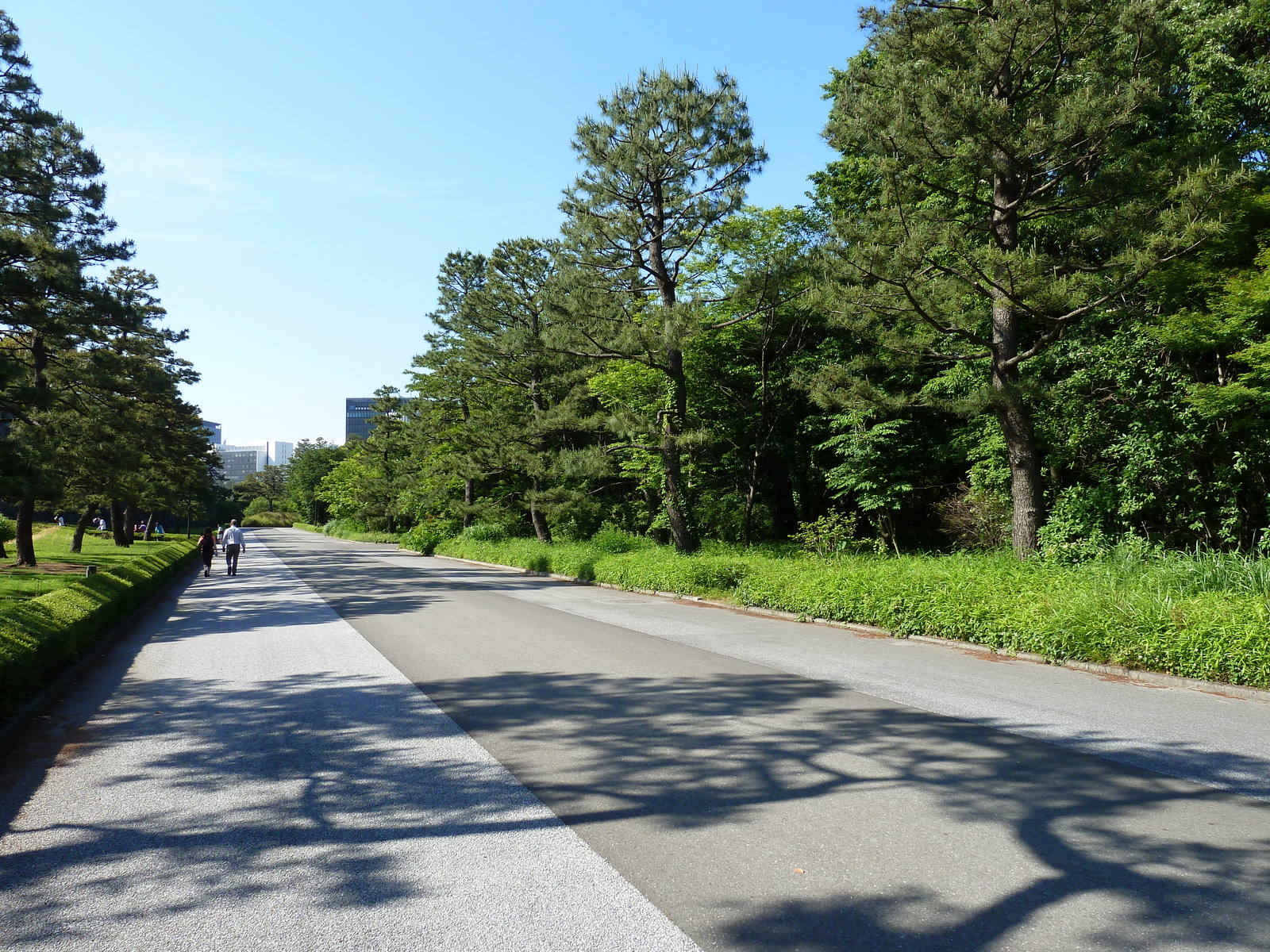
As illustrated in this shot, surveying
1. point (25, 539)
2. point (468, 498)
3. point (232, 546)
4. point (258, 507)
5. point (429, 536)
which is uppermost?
point (258, 507)

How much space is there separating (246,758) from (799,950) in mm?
4142

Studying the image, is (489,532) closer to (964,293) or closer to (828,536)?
(828,536)

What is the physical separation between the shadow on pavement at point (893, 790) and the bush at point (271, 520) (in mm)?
125100

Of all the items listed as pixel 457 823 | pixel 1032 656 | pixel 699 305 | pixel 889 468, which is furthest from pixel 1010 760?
pixel 889 468

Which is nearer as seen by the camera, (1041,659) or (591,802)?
(591,802)

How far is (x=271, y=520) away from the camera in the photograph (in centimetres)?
12275

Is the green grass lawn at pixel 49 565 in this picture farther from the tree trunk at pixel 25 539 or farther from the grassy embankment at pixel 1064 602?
the grassy embankment at pixel 1064 602

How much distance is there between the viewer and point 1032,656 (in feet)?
29.1

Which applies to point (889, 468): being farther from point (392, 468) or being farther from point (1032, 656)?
point (392, 468)

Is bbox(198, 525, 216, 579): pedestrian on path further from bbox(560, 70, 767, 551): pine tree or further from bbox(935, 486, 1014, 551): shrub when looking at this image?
bbox(935, 486, 1014, 551): shrub

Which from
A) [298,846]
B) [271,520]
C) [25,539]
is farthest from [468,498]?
[271,520]

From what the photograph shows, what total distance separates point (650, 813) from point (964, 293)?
37.3 ft

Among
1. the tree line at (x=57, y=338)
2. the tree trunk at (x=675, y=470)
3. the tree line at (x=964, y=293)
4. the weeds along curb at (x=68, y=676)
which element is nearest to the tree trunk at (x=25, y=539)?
the tree line at (x=57, y=338)

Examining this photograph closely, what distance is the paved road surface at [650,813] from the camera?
3.16 meters
